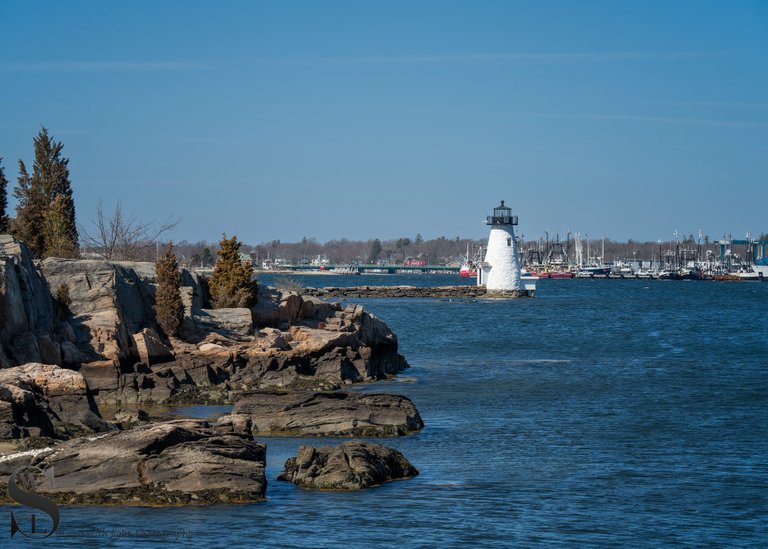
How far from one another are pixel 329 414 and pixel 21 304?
8775 mm

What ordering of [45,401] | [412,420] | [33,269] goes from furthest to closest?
[33,269] → [412,420] → [45,401]

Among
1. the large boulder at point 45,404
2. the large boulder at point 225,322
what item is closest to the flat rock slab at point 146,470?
the large boulder at point 45,404

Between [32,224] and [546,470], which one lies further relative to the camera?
[32,224]

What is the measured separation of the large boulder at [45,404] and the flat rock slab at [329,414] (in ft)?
11.1

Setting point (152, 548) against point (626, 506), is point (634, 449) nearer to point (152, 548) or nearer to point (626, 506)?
point (626, 506)

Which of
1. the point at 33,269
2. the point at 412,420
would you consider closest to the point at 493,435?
the point at 412,420

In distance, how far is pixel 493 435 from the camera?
23516 millimetres

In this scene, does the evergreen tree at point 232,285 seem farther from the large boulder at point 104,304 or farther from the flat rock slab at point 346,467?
the flat rock slab at point 346,467

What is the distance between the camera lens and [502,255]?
3420 inches

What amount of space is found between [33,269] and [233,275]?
33.7 feet

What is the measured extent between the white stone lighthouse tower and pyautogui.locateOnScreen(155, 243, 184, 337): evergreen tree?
51.8 metres

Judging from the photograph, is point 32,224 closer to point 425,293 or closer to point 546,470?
point 546,470

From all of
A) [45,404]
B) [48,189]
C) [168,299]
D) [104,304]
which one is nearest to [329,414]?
[45,404]

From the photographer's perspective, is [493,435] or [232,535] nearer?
[232,535]
